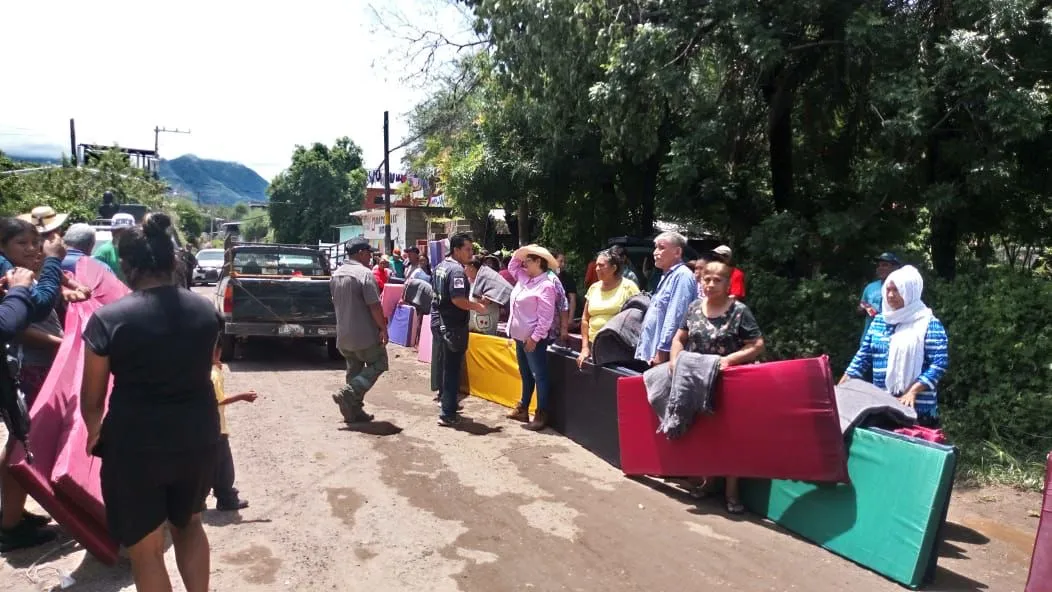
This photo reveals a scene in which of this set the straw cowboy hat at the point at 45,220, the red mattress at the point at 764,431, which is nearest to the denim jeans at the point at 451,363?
the red mattress at the point at 764,431

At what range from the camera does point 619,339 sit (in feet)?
20.8

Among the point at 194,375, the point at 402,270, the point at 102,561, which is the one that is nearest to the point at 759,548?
the point at 194,375

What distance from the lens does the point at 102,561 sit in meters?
4.08

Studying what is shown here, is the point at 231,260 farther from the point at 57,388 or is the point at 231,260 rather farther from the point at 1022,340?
the point at 1022,340

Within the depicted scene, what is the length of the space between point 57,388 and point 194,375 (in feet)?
5.64

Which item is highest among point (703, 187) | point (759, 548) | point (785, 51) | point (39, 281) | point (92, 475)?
point (785, 51)

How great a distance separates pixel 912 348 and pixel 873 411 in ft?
1.72

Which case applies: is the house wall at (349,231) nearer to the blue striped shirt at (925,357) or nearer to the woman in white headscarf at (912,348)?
the blue striped shirt at (925,357)

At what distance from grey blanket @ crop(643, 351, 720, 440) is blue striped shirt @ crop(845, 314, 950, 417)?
109 cm

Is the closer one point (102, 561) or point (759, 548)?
point (102, 561)

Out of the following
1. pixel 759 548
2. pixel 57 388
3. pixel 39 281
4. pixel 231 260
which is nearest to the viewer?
pixel 39 281

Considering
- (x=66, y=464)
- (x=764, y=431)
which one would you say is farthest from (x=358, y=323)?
(x=764, y=431)

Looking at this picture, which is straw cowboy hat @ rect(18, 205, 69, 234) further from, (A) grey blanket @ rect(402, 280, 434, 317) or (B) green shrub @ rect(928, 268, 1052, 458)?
(B) green shrub @ rect(928, 268, 1052, 458)

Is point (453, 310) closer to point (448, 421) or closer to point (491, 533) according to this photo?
point (448, 421)
